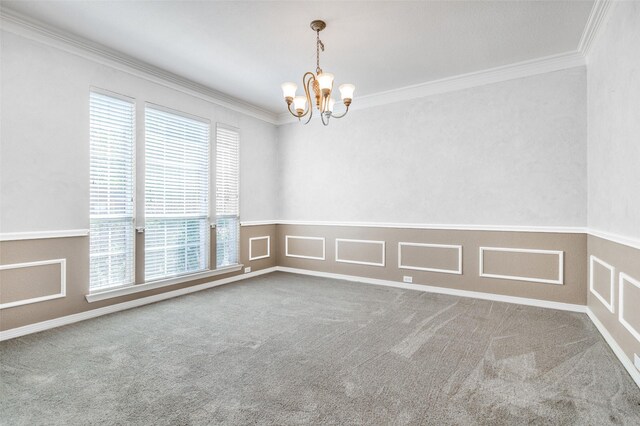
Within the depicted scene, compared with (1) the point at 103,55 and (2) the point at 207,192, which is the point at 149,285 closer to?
(2) the point at 207,192

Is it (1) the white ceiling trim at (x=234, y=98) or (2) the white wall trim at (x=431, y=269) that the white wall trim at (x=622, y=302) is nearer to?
(2) the white wall trim at (x=431, y=269)

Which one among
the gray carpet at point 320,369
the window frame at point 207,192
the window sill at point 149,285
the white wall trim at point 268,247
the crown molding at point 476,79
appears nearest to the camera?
the gray carpet at point 320,369

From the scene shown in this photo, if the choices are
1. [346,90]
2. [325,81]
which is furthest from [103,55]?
[346,90]

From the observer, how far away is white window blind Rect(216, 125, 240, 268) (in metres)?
5.22

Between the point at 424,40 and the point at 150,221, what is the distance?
387 centimetres

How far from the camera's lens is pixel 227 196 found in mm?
5371

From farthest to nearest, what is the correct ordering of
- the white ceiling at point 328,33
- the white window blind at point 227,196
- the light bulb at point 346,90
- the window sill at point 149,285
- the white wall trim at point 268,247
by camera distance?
the white wall trim at point 268,247 → the white window blind at point 227,196 → the window sill at point 149,285 → the light bulb at point 346,90 → the white ceiling at point 328,33

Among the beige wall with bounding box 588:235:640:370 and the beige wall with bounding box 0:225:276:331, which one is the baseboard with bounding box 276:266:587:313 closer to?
the beige wall with bounding box 588:235:640:370

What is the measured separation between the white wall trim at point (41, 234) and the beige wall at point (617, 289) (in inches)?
194

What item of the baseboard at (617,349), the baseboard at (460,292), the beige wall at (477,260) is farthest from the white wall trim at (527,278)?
the baseboard at (617,349)

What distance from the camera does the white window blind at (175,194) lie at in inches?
168

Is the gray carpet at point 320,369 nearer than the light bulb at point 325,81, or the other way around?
the gray carpet at point 320,369

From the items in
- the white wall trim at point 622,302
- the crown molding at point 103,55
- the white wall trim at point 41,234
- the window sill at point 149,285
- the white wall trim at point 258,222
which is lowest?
the window sill at point 149,285

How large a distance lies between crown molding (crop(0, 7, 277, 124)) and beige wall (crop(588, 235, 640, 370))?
509cm
